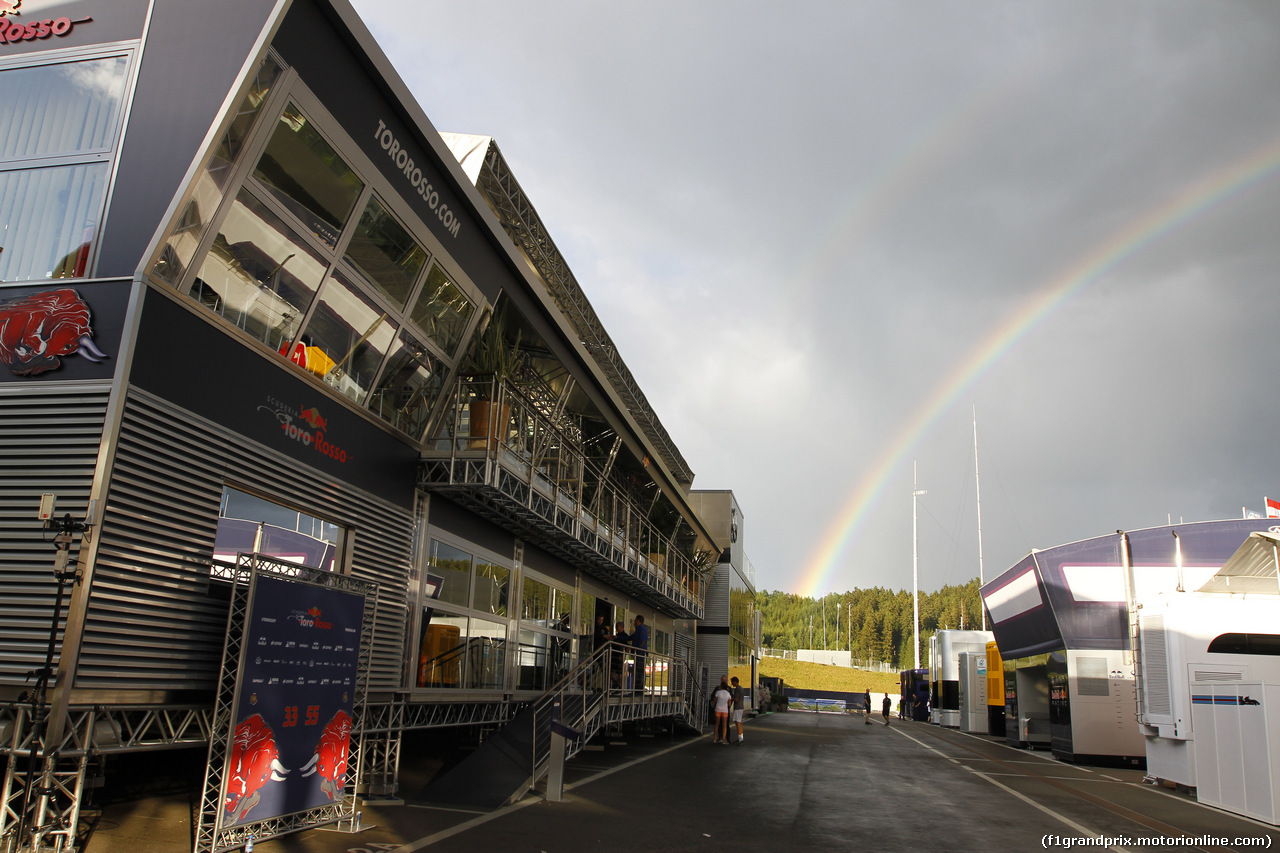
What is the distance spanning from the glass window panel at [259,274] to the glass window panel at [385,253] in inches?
28.3

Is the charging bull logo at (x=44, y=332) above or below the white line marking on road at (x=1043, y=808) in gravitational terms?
above

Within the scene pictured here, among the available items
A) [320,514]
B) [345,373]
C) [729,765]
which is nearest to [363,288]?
[345,373]

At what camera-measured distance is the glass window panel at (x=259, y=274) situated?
30.9 feet

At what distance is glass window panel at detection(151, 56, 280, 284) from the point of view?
28.4 feet

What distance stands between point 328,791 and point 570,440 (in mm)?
9971

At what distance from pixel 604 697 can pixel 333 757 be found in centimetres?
759

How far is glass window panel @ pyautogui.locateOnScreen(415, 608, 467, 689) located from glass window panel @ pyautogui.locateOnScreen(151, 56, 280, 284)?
698 centimetres

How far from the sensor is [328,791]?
9602 millimetres

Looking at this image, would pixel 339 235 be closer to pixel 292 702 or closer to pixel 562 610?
pixel 292 702

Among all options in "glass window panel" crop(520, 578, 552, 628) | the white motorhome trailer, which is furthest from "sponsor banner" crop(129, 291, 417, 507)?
the white motorhome trailer

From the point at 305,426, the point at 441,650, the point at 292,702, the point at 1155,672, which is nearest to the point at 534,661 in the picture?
the point at 441,650

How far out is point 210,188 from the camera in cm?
898

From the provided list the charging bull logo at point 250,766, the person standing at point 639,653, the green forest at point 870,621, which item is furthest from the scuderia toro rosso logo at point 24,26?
the green forest at point 870,621

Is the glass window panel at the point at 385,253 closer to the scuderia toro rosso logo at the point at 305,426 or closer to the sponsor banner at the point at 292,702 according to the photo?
the scuderia toro rosso logo at the point at 305,426
